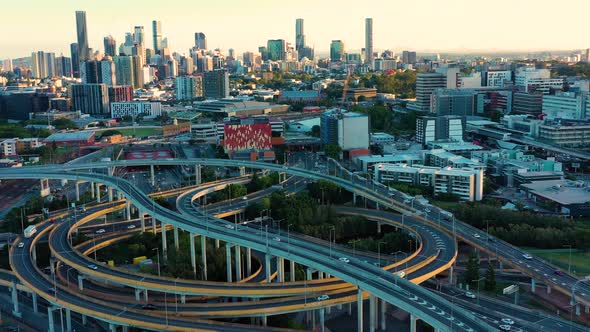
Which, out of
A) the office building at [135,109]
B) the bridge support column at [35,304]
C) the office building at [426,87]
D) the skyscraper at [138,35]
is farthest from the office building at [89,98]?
the skyscraper at [138,35]

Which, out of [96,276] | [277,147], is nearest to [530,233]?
[96,276]

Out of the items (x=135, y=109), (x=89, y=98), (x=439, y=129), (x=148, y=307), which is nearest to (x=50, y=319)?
(x=148, y=307)

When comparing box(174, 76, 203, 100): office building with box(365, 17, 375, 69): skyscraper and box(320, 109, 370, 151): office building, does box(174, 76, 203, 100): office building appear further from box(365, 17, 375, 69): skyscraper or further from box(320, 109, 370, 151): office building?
box(365, 17, 375, 69): skyscraper

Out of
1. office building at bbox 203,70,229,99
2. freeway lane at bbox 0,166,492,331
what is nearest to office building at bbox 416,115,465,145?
freeway lane at bbox 0,166,492,331

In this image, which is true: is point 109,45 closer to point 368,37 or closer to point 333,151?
point 368,37

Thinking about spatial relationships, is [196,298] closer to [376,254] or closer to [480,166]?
[376,254]

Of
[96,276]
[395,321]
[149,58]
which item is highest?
[149,58]
